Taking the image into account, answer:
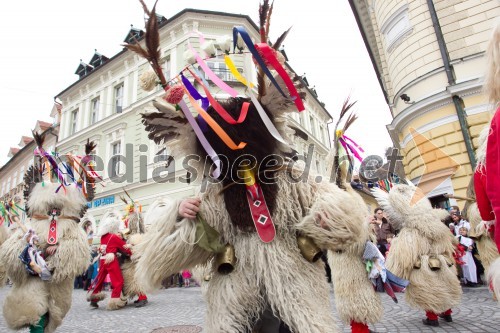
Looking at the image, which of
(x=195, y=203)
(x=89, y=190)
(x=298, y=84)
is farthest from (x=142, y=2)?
(x=89, y=190)

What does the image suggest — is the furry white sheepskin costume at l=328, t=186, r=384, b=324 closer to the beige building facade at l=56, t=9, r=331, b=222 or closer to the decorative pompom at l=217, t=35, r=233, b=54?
the decorative pompom at l=217, t=35, r=233, b=54


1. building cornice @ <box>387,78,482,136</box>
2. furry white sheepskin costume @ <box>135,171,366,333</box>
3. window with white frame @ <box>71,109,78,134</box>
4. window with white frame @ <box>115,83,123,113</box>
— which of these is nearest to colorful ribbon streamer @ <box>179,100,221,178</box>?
furry white sheepskin costume @ <box>135,171,366,333</box>

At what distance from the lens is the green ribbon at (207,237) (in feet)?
5.74

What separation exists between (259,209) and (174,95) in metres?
0.81

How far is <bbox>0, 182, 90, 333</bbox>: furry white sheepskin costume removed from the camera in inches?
134

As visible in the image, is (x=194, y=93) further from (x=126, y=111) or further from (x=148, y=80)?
(x=126, y=111)

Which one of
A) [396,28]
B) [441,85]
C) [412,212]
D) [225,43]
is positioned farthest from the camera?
[396,28]

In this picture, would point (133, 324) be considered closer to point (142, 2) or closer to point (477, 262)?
point (142, 2)

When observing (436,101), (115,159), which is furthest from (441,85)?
(115,159)

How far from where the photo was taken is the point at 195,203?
6.00 ft

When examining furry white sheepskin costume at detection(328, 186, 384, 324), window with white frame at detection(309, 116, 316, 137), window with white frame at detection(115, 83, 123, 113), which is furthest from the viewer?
window with white frame at detection(309, 116, 316, 137)

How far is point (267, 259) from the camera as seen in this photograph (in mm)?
1728

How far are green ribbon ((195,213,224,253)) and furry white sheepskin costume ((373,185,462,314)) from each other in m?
3.08

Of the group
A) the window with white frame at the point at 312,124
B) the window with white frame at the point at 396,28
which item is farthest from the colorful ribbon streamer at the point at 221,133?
the window with white frame at the point at 312,124
